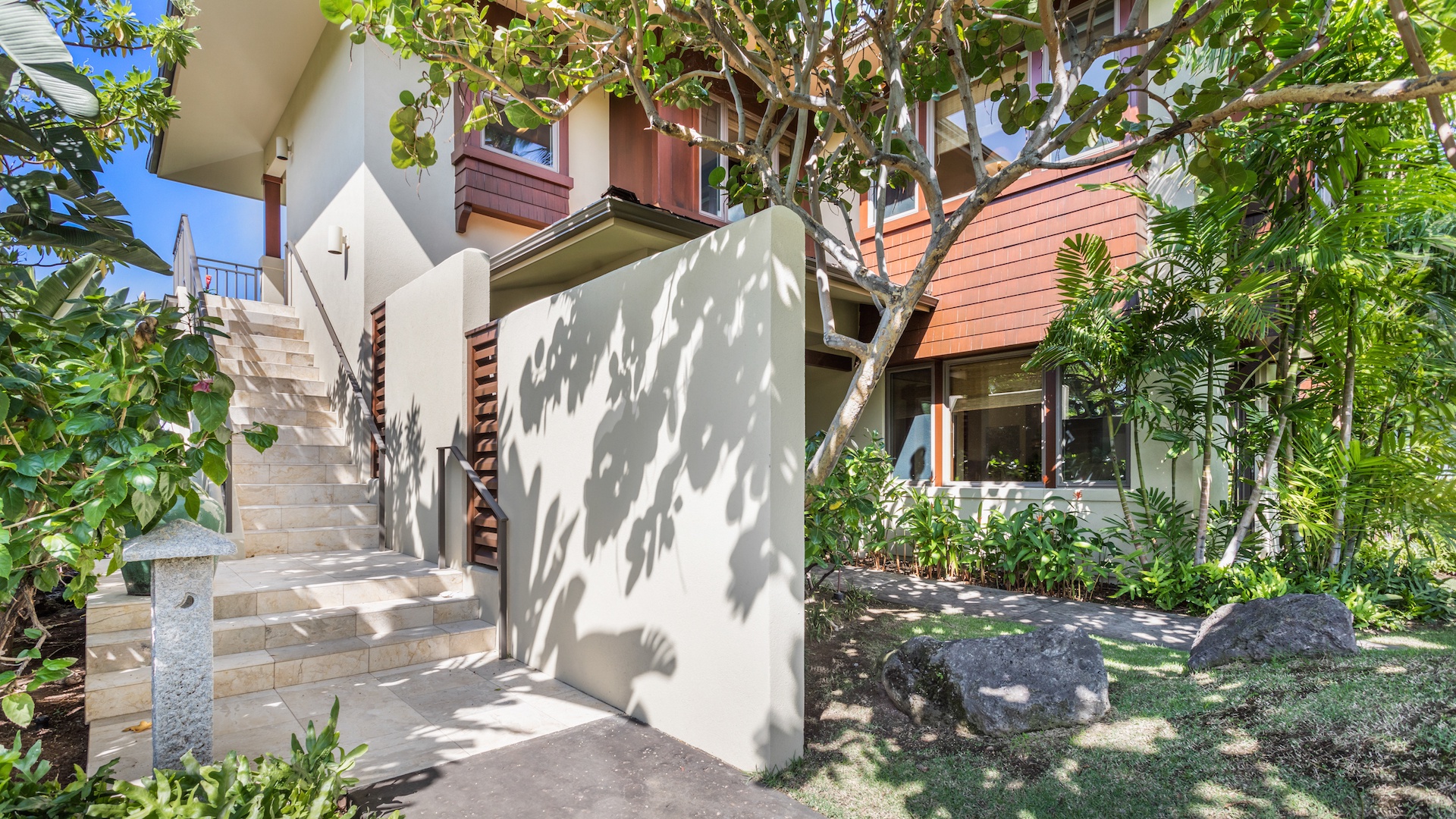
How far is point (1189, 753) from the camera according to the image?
126 inches

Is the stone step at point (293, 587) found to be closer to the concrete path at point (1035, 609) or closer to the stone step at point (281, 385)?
the stone step at point (281, 385)

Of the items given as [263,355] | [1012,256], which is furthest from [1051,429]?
[263,355]

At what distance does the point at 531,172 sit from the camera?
823 centimetres

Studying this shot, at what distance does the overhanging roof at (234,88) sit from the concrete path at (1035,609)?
8333mm

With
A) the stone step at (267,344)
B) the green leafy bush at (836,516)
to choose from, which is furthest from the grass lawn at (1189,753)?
the stone step at (267,344)

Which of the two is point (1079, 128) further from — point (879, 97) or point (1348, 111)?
point (1348, 111)

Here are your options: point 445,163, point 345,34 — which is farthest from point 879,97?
point 345,34

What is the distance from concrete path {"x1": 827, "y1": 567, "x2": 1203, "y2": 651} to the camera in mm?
5445

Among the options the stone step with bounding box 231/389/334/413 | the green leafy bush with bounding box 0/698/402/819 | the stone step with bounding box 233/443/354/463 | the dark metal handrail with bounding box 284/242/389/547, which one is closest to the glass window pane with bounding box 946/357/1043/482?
the dark metal handrail with bounding box 284/242/389/547

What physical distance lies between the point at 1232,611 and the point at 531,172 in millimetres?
7539

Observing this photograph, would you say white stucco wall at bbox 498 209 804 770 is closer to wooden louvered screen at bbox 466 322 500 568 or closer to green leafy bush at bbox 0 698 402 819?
wooden louvered screen at bbox 466 322 500 568

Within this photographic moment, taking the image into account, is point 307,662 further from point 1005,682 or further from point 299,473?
point 1005,682

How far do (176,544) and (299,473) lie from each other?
17.1ft

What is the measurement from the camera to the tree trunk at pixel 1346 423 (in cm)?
551
